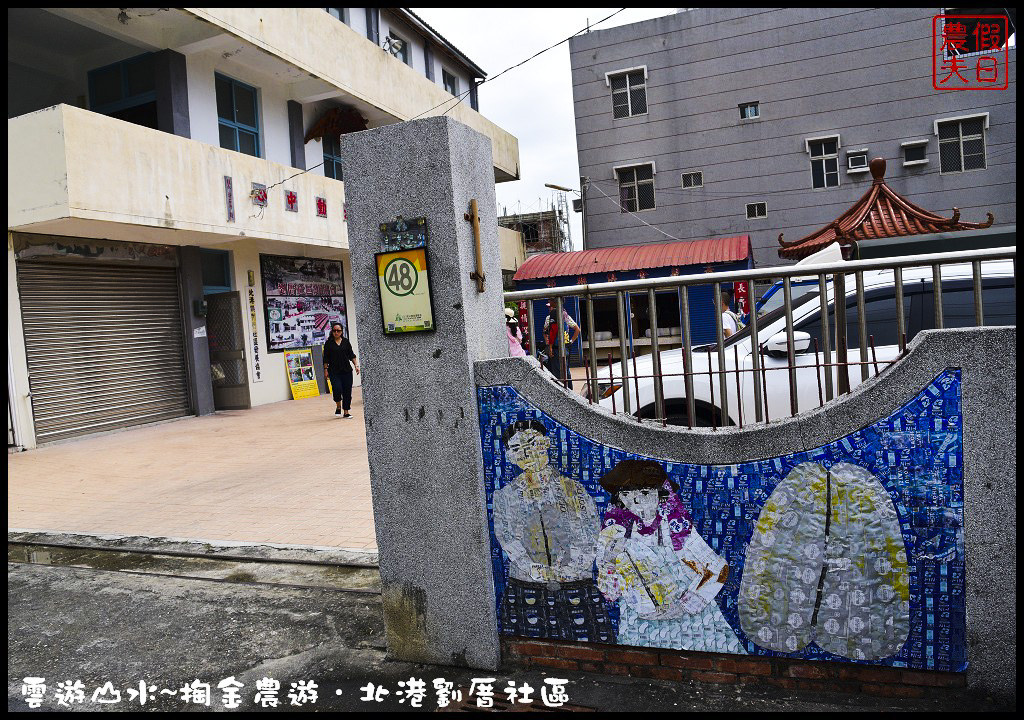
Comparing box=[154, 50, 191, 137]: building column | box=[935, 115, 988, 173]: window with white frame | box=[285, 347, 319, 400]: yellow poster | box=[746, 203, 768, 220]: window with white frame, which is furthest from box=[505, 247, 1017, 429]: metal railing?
box=[935, 115, 988, 173]: window with white frame

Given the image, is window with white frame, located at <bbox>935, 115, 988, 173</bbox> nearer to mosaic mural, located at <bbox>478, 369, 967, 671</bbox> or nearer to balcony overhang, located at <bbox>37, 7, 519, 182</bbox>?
balcony overhang, located at <bbox>37, 7, 519, 182</bbox>

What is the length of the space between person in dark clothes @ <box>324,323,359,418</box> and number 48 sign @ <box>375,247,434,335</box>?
9.54m

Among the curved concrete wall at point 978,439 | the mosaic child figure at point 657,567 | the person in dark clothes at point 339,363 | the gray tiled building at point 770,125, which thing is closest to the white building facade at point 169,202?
the person in dark clothes at point 339,363

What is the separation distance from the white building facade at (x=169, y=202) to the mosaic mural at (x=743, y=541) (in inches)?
386

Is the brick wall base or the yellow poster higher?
the yellow poster

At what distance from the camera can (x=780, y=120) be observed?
21.6 metres

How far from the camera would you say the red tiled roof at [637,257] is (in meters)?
19.6

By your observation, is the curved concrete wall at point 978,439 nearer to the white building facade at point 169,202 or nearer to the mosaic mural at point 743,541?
the mosaic mural at point 743,541

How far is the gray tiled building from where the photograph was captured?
66.3 ft

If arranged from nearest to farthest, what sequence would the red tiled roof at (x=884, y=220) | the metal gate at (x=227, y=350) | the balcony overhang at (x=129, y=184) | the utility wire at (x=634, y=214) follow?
Answer: the red tiled roof at (x=884, y=220) < the balcony overhang at (x=129, y=184) < the metal gate at (x=227, y=350) < the utility wire at (x=634, y=214)

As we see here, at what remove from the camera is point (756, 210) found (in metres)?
22.0

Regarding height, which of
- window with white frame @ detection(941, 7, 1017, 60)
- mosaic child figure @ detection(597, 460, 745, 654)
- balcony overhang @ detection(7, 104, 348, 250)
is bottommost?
mosaic child figure @ detection(597, 460, 745, 654)

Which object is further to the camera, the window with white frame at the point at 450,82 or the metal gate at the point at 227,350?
the window with white frame at the point at 450,82

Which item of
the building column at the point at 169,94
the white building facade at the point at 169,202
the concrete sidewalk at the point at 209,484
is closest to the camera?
the concrete sidewalk at the point at 209,484
